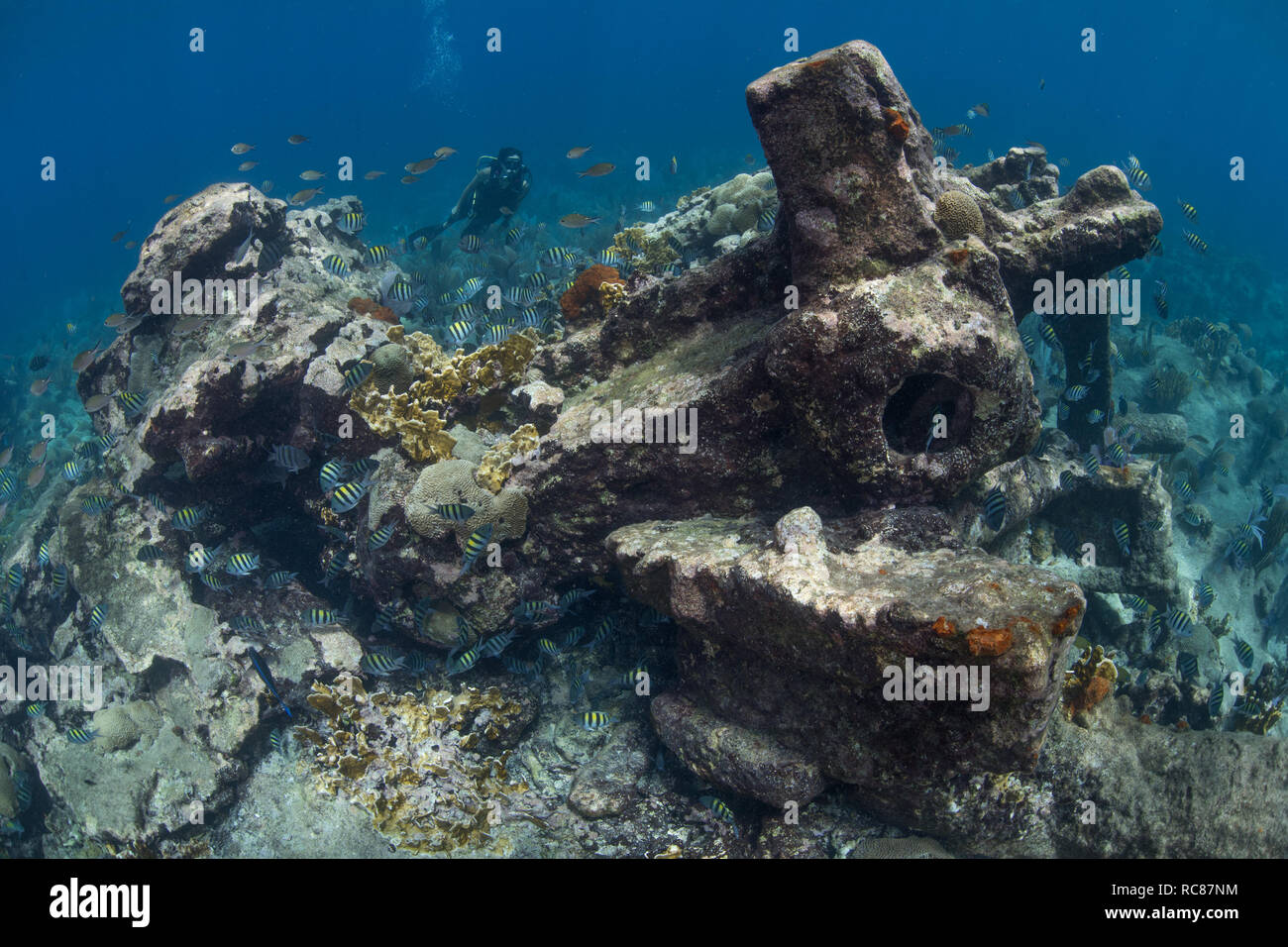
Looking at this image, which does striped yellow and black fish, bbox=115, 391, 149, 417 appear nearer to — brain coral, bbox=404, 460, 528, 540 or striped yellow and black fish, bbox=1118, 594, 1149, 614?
brain coral, bbox=404, 460, 528, 540

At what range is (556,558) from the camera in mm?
5531

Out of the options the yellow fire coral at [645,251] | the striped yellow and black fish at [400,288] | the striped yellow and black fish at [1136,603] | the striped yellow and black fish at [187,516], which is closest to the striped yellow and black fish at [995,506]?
the striped yellow and black fish at [1136,603]

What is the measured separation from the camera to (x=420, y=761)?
17.7ft

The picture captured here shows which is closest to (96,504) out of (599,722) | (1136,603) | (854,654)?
(599,722)

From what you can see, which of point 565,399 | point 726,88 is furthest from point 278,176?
point 565,399

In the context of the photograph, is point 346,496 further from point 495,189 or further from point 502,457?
point 495,189

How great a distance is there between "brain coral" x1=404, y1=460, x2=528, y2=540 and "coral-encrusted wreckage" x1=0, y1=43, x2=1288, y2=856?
2 centimetres

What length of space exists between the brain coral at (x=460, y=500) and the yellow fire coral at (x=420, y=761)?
1.75m

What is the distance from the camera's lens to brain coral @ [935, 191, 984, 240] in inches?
180

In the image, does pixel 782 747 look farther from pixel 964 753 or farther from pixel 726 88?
pixel 726 88

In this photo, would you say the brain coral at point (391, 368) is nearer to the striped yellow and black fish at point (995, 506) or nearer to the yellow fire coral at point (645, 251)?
the yellow fire coral at point (645, 251)

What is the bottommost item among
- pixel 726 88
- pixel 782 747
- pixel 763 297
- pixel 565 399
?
pixel 782 747

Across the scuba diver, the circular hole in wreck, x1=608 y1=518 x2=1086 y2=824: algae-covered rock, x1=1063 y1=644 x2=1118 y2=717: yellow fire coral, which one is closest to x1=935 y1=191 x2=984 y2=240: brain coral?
the circular hole in wreck
